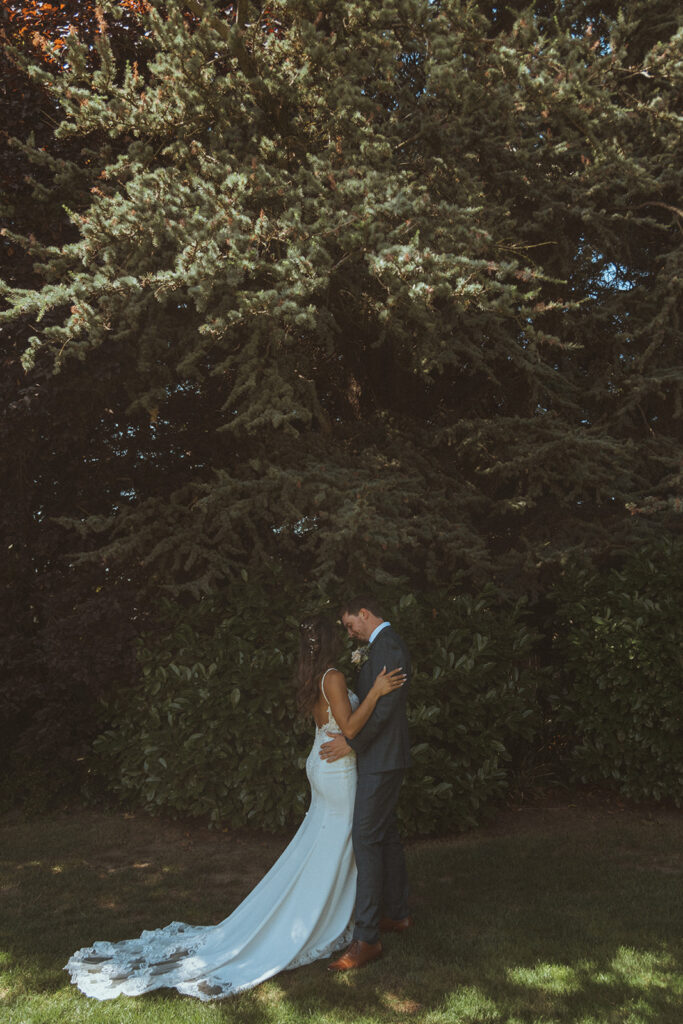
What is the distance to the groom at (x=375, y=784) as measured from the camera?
15.5 ft

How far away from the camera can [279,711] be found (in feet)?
23.9

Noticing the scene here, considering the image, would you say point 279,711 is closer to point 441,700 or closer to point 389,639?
point 441,700

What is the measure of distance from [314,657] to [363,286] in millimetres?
4072

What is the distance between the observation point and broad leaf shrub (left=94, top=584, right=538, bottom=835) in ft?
23.7

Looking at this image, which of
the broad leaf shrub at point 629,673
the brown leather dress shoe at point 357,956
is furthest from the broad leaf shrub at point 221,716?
the broad leaf shrub at point 629,673

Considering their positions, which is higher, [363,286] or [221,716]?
[363,286]

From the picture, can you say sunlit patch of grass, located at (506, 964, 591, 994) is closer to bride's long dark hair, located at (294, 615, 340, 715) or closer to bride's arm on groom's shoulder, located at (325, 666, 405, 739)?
bride's arm on groom's shoulder, located at (325, 666, 405, 739)

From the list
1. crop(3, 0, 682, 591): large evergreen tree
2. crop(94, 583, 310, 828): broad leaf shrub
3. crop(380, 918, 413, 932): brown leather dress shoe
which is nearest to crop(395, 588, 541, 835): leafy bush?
crop(3, 0, 682, 591): large evergreen tree

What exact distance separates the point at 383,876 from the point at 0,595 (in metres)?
5.25

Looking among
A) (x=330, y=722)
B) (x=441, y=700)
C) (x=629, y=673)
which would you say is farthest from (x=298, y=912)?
(x=629, y=673)

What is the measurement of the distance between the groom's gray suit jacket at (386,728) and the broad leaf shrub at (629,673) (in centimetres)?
357

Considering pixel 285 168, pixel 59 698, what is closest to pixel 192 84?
pixel 285 168

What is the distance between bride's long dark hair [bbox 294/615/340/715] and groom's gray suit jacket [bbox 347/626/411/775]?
0.30 m

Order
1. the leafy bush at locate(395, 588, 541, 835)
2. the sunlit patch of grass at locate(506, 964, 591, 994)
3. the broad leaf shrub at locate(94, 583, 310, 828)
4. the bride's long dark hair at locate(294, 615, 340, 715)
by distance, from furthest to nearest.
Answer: the broad leaf shrub at locate(94, 583, 310, 828) → the leafy bush at locate(395, 588, 541, 835) → the bride's long dark hair at locate(294, 615, 340, 715) → the sunlit patch of grass at locate(506, 964, 591, 994)
